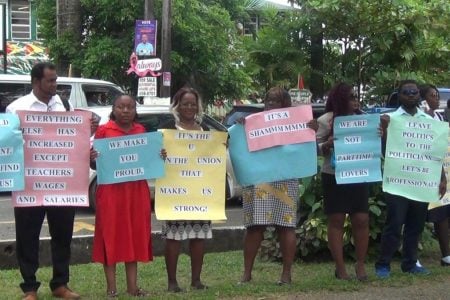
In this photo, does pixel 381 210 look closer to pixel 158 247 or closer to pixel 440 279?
pixel 440 279

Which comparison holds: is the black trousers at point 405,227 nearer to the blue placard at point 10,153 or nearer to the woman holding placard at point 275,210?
the woman holding placard at point 275,210

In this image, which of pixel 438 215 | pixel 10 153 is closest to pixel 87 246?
pixel 10 153

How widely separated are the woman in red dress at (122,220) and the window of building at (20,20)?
83.9 ft

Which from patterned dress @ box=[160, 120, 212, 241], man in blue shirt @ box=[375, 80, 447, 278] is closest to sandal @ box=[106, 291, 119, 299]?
patterned dress @ box=[160, 120, 212, 241]

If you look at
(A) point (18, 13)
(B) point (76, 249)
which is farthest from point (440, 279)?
(A) point (18, 13)

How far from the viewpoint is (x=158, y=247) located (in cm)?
733

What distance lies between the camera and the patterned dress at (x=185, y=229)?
534 cm

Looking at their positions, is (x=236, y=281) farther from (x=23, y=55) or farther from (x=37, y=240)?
(x=23, y=55)

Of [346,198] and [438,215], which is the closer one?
[346,198]

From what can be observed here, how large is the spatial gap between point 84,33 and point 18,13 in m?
12.6

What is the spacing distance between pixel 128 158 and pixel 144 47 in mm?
10036

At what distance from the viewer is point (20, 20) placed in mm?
29562

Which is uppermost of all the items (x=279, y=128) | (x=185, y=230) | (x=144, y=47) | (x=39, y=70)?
(x=144, y=47)

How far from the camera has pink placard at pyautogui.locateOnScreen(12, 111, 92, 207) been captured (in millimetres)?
5062
